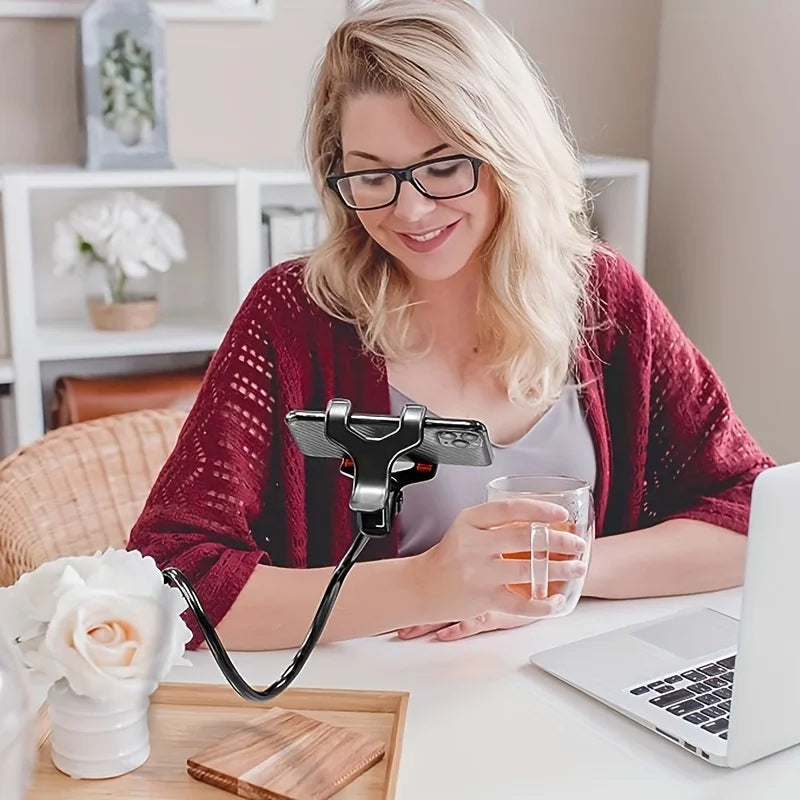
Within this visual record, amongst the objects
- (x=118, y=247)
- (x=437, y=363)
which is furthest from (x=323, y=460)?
(x=118, y=247)

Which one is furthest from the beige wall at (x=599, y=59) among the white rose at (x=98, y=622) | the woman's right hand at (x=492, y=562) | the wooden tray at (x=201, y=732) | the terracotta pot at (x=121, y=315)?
the white rose at (x=98, y=622)

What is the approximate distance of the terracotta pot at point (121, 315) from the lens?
Result: 8.48 feet

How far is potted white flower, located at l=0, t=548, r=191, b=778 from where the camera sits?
885mm

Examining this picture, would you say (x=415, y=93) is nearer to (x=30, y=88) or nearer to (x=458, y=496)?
(x=458, y=496)

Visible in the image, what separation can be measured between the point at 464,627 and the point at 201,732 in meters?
0.33

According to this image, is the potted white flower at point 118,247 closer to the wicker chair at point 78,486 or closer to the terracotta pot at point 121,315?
the terracotta pot at point 121,315

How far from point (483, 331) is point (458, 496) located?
9.3 inches

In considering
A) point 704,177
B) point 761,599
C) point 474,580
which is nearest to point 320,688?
point 474,580

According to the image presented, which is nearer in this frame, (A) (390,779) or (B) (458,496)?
(A) (390,779)

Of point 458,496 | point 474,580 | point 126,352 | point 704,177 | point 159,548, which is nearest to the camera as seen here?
point 474,580

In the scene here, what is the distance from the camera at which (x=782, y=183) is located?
8.49ft

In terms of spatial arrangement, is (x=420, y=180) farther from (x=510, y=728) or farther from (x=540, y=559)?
(x=510, y=728)

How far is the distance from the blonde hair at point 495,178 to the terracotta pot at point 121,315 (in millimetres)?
1072

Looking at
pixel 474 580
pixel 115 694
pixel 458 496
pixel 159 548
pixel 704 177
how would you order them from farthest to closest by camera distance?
pixel 704 177 → pixel 458 496 → pixel 159 548 → pixel 474 580 → pixel 115 694
